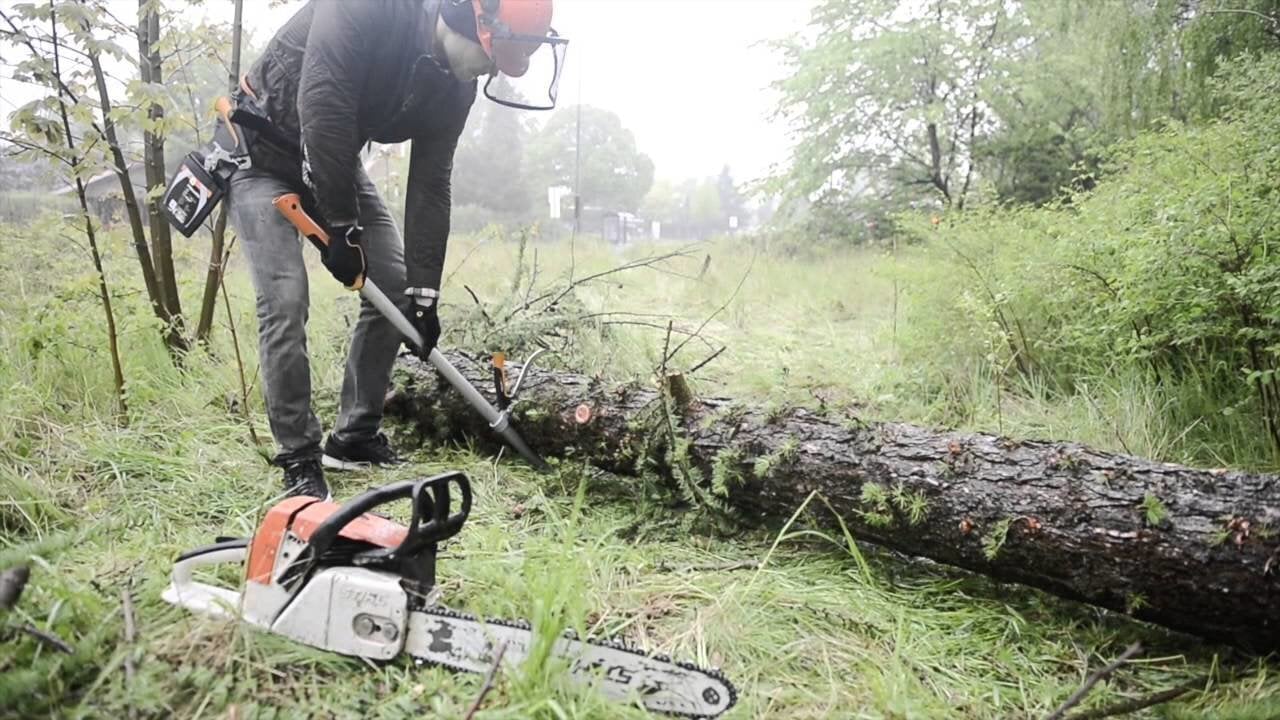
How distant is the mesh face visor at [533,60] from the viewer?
2.13 meters

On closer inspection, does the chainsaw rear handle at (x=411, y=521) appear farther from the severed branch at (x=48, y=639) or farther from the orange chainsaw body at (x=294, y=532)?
the severed branch at (x=48, y=639)

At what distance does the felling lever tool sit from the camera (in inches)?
81.6

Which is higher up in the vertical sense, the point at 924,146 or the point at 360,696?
the point at 924,146

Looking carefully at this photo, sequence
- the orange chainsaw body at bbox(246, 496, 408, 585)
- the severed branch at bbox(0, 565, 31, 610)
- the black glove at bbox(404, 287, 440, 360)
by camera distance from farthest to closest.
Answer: the black glove at bbox(404, 287, 440, 360)
the orange chainsaw body at bbox(246, 496, 408, 585)
the severed branch at bbox(0, 565, 31, 610)

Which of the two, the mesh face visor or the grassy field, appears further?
the mesh face visor

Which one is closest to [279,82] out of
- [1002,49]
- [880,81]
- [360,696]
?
[360,696]

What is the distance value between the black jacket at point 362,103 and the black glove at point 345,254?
0.04 meters

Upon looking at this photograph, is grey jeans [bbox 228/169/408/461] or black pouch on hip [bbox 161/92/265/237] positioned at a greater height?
black pouch on hip [bbox 161/92/265/237]

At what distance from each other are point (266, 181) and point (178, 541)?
3.95ft

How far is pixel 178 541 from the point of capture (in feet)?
6.16

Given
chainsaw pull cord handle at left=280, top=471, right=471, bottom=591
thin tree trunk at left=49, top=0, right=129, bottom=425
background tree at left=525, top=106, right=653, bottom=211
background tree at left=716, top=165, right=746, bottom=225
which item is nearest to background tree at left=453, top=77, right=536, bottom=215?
background tree at left=525, top=106, right=653, bottom=211

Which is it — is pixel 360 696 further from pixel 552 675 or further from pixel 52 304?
pixel 52 304

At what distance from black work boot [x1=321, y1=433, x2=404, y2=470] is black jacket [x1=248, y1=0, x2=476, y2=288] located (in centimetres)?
68

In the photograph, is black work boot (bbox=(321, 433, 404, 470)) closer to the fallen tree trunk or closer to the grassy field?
→ the grassy field
